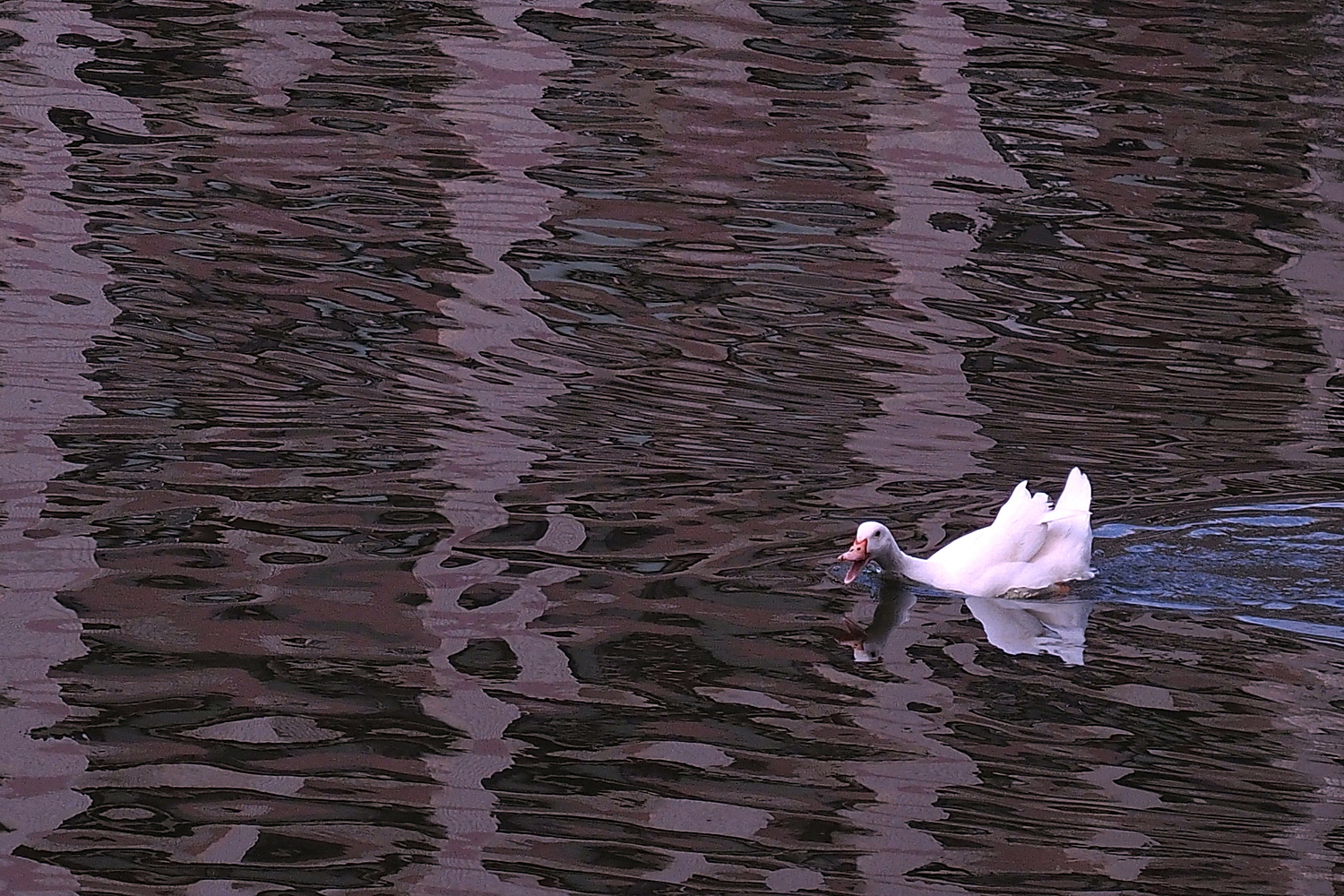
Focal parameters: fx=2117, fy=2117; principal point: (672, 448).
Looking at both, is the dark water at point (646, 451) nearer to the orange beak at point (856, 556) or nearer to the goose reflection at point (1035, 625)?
the goose reflection at point (1035, 625)

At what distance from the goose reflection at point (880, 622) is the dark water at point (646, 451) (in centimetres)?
3

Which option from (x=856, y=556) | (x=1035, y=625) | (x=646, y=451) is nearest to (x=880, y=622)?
(x=856, y=556)

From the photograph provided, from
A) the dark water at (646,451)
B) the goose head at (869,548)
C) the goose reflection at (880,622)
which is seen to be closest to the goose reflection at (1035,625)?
the dark water at (646,451)

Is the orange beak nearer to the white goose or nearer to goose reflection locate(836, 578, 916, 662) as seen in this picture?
the white goose

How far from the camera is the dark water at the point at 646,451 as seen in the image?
20.0 feet

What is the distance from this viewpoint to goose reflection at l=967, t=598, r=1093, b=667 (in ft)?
23.9

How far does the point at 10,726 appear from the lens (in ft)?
21.1

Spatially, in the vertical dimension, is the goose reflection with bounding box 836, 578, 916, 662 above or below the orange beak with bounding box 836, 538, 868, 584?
below

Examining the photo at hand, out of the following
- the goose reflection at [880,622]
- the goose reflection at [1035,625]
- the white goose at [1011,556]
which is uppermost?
the white goose at [1011,556]

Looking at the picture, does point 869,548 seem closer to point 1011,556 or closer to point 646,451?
point 1011,556

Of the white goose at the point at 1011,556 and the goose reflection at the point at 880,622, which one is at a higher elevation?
the white goose at the point at 1011,556

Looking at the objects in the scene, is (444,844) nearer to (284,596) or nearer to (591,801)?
(591,801)

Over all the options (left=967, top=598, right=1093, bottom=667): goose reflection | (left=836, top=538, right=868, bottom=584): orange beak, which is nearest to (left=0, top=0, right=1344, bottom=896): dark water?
(left=967, top=598, right=1093, bottom=667): goose reflection

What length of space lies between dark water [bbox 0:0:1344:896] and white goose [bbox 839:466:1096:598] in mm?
112
